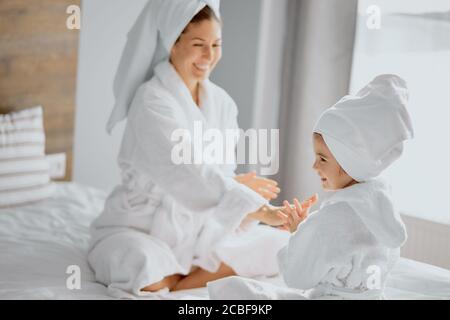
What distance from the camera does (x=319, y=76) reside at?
186cm

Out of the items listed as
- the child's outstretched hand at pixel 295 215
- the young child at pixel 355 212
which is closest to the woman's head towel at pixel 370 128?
the young child at pixel 355 212

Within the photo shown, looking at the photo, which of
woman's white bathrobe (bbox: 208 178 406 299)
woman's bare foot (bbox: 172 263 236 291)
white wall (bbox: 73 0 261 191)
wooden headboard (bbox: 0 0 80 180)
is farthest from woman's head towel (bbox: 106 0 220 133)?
woman's white bathrobe (bbox: 208 178 406 299)

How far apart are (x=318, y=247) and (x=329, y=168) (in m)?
0.17

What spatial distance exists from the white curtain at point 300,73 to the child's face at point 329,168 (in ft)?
1.31

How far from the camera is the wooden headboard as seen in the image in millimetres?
1961

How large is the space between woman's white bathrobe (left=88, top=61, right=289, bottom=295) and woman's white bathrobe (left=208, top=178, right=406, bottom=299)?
293 millimetres

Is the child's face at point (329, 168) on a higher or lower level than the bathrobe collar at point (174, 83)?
lower

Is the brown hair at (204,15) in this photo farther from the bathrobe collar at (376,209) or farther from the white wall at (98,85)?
the bathrobe collar at (376,209)

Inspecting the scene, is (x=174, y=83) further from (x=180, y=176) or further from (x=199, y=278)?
(x=199, y=278)

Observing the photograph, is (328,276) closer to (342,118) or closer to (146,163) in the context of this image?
(342,118)

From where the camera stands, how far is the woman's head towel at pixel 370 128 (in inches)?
53.7
